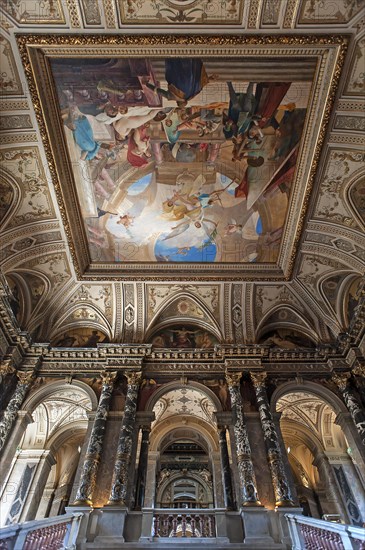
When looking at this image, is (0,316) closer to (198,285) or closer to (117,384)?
(117,384)

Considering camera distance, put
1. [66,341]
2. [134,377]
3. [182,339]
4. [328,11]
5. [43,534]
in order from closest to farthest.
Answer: [43,534] < [328,11] < [134,377] < [66,341] < [182,339]

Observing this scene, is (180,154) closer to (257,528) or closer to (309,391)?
(309,391)

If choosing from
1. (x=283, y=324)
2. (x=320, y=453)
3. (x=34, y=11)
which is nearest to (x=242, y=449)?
(x=283, y=324)

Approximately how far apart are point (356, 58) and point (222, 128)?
3442mm

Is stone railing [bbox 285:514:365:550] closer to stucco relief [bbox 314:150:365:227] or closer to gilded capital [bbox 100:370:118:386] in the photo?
gilded capital [bbox 100:370:118:386]

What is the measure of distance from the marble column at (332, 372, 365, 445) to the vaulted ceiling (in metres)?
1.76

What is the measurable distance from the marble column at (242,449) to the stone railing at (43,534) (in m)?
4.16

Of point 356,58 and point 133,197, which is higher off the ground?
point 133,197

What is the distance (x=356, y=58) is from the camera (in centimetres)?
849

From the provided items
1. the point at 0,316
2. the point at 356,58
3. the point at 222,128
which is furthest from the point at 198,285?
the point at 356,58

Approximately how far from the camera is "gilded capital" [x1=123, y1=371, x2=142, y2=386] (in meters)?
12.1

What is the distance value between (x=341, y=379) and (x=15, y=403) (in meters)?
10.3

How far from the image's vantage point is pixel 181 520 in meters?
9.55

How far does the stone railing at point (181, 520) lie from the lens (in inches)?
359
